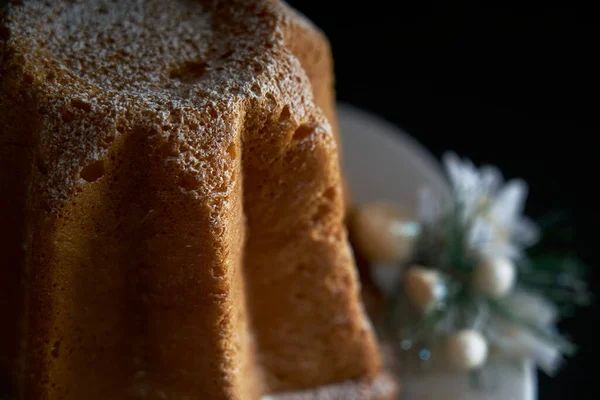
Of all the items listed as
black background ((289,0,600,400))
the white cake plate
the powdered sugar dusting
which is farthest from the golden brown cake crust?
black background ((289,0,600,400))

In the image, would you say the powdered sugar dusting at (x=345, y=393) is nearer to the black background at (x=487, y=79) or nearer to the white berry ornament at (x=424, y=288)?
the white berry ornament at (x=424, y=288)

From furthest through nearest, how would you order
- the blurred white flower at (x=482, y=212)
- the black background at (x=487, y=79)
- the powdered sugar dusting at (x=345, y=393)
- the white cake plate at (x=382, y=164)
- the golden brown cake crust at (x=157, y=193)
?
the black background at (x=487, y=79) → the white cake plate at (x=382, y=164) → the blurred white flower at (x=482, y=212) → the powdered sugar dusting at (x=345, y=393) → the golden brown cake crust at (x=157, y=193)

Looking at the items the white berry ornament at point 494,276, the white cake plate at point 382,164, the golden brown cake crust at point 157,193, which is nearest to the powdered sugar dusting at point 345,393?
the golden brown cake crust at point 157,193

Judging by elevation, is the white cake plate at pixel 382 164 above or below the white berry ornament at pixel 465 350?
above

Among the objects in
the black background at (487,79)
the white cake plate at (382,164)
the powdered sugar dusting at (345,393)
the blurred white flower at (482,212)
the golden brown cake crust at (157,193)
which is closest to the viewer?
the golden brown cake crust at (157,193)

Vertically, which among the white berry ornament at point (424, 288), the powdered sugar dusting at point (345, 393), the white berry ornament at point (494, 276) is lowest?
the powdered sugar dusting at point (345, 393)

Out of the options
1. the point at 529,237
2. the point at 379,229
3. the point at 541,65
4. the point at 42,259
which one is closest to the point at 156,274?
the point at 42,259
